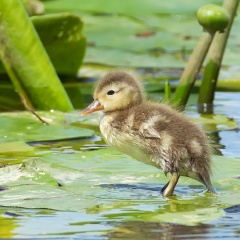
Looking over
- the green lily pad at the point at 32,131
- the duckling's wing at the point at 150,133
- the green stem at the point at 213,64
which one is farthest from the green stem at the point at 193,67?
the duckling's wing at the point at 150,133

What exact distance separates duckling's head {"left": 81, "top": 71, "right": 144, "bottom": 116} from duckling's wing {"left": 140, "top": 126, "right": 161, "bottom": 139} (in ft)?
1.00

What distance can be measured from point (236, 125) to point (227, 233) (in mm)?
2233

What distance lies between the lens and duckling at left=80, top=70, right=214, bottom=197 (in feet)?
13.1

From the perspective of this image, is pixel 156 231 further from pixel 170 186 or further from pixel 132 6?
pixel 132 6

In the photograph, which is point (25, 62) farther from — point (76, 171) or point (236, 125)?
point (76, 171)

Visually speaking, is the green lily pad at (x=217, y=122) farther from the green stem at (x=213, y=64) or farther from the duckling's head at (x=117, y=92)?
the duckling's head at (x=117, y=92)

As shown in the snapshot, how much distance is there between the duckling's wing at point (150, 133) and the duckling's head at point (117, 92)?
305mm

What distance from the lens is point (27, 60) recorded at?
18.5 feet

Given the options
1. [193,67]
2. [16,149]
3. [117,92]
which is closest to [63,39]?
[193,67]

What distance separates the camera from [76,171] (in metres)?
4.15

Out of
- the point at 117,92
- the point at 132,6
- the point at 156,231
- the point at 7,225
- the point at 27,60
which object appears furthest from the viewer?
the point at 132,6

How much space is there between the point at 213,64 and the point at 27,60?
1080 millimetres

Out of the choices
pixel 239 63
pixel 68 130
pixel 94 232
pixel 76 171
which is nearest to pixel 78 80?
pixel 239 63

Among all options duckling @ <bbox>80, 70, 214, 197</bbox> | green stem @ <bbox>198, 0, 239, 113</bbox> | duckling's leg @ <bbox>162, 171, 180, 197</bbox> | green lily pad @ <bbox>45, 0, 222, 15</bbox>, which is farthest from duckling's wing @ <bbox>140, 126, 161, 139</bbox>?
green lily pad @ <bbox>45, 0, 222, 15</bbox>
